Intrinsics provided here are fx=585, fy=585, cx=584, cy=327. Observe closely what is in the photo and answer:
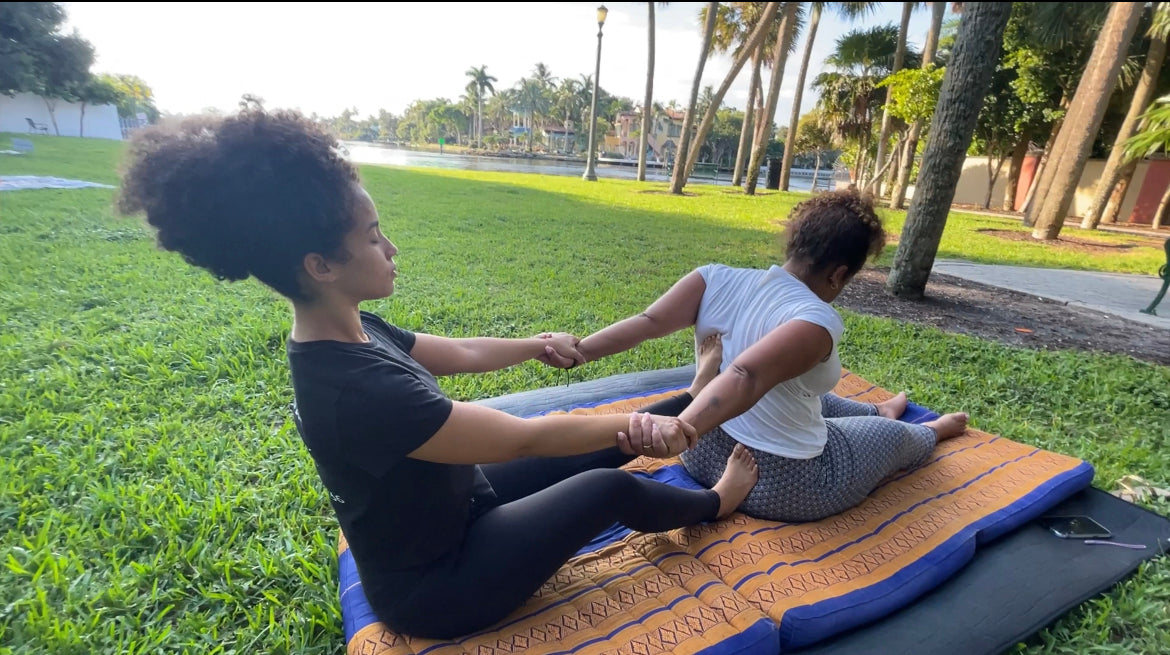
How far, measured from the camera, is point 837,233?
1979 millimetres

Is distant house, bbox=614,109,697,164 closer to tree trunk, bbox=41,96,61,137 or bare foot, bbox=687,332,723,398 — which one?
tree trunk, bbox=41,96,61,137

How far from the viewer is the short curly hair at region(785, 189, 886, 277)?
1987 millimetres

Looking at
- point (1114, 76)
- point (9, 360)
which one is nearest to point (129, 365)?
point (9, 360)

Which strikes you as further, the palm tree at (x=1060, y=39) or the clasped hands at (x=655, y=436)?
the palm tree at (x=1060, y=39)

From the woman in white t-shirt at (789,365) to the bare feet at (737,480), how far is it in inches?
1.2

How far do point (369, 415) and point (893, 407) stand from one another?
9.23 ft

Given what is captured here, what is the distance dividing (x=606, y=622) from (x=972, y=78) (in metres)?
5.72

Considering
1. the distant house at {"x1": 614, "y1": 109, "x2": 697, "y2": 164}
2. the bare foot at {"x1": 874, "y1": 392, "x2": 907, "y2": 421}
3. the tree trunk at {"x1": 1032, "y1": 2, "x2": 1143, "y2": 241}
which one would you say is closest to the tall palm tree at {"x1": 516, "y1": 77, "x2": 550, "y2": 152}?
the distant house at {"x1": 614, "y1": 109, "x2": 697, "y2": 164}

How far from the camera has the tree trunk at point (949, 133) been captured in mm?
5062

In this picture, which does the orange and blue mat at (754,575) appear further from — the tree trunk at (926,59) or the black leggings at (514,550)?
the tree trunk at (926,59)

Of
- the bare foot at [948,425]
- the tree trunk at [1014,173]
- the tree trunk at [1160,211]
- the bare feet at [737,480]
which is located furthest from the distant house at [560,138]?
the bare feet at [737,480]

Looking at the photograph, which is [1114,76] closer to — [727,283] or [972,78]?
[972,78]

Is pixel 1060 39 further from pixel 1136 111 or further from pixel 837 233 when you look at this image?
pixel 837 233

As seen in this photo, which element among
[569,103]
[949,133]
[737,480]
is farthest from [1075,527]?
[569,103]
